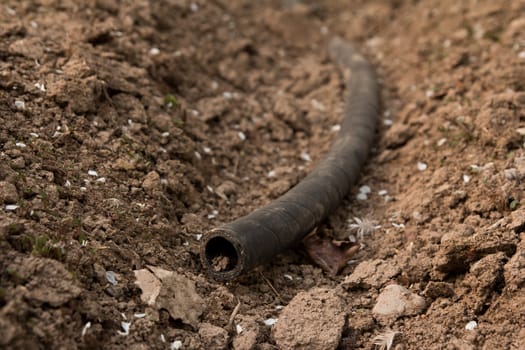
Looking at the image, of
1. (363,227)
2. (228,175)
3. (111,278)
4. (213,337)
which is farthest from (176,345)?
(228,175)

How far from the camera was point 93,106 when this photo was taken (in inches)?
172

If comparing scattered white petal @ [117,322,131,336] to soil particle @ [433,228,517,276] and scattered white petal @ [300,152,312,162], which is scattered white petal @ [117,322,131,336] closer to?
soil particle @ [433,228,517,276]

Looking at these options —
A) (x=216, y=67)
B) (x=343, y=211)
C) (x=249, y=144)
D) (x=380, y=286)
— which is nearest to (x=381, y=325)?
(x=380, y=286)

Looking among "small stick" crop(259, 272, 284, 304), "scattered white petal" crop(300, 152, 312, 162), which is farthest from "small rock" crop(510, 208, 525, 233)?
"scattered white petal" crop(300, 152, 312, 162)

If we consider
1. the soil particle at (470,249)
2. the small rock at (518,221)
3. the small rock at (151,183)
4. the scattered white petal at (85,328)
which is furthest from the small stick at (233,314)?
the small rock at (518,221)

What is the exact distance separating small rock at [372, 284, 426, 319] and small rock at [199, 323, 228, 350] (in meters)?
0.94

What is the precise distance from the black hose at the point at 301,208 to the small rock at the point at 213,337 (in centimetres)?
39

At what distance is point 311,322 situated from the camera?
3432mm

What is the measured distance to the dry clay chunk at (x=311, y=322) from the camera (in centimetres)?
334

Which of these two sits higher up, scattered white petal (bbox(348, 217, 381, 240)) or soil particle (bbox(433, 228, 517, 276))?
soil particle (bbox(433, 228, 517, 276))

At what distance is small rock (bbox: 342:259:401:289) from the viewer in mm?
3791

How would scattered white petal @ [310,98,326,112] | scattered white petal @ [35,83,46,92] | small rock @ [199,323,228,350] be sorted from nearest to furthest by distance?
1. small rock @ [199,323,228,350]
2. scattered white petal @ [35,83,46,92]
3. scattered white petal @ [310,98,326,112]

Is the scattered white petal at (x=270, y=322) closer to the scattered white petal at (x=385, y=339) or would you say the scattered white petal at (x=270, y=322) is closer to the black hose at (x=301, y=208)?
the black hose at (x=301, y=208)

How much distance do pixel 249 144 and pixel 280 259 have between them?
1.41 metres
